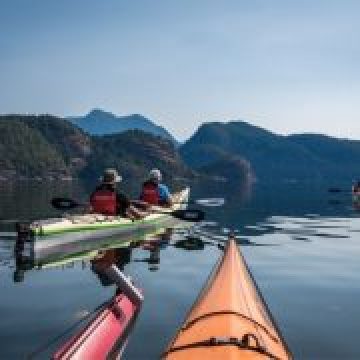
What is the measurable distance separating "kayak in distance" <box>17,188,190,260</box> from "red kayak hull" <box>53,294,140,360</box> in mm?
6250

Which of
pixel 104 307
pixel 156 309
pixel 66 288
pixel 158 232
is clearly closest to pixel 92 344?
pixel 104 307

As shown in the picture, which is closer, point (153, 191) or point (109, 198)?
point (109, 198)

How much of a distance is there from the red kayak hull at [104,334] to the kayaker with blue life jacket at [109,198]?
984 centimetres

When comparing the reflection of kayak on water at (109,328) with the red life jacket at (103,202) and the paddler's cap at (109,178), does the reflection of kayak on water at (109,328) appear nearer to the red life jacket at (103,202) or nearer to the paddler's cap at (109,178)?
the paddler's cap at (109,178)

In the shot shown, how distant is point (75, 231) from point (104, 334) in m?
10.2

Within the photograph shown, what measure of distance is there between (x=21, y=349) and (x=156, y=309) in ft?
14.6

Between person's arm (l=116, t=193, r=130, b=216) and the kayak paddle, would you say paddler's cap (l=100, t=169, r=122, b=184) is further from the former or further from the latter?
the kayak paddle

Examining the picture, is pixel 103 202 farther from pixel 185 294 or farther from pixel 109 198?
pixel 185 294

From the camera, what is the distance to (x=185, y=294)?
18.5 m

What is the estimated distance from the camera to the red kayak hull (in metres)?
10.5

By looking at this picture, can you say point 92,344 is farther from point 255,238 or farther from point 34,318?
point 255,238

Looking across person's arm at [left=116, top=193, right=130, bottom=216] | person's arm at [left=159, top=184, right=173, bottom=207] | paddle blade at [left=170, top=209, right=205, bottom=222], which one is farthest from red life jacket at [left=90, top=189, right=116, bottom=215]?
person's arm at [left=159, top=184, right=173, bottom=207]

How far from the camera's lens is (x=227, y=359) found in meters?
8.07

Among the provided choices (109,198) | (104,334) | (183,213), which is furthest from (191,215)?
(104,334)
